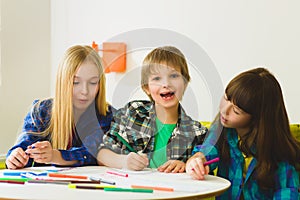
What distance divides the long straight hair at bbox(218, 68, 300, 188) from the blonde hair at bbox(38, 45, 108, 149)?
47 centimetres

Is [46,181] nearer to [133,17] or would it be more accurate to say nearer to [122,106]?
[122,106]

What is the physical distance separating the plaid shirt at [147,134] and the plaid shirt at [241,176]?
0.16ft

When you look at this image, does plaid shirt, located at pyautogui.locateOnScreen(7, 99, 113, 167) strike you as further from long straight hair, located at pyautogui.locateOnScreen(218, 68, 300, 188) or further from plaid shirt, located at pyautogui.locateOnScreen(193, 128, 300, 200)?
long straight hair, located at pyautogui.locateOnScreen(218, 68, 300, 188)

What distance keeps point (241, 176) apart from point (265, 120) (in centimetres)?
19

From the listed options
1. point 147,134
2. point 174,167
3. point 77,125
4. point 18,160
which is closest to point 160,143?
point 147,134

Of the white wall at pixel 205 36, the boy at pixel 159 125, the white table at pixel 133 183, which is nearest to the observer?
the white table at pixel 133 183

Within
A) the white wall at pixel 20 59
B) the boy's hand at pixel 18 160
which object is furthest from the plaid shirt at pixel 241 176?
the white wall at pixel 20 59

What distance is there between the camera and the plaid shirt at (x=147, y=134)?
1.61m

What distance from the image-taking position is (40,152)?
58.1 inches

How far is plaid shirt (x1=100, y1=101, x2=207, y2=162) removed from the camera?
1612 mm

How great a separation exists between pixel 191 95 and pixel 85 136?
0.57 m

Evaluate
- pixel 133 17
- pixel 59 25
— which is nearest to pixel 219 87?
pixel 133 17

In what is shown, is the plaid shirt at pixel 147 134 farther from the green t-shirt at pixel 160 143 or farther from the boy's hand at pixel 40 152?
the boy's hand at pixel 40 152

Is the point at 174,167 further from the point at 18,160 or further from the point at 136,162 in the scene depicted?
the point at 18,160
